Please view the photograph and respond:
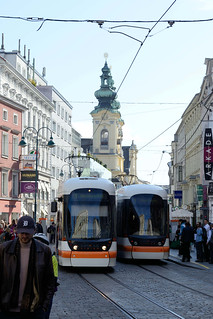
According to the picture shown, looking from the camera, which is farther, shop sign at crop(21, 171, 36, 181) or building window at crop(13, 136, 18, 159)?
building window at crop(13, 136, 18, 159)

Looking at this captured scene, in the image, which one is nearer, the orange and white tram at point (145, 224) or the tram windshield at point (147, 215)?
the orange and white tram at point (145, 224)

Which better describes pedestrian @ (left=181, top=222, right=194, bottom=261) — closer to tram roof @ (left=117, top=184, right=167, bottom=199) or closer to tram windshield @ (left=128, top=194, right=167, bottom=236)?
tram windshield @ (left=128, top=194, right=167, bottom=236)

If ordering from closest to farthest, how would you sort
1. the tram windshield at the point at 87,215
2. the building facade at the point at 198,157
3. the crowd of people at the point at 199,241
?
the tram windshield at the point at 87,215
the crowd of people at the point at 199,241
the building facade at the point at 198,157

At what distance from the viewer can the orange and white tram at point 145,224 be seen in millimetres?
24406

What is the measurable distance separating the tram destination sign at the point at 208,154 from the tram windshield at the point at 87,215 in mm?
22486

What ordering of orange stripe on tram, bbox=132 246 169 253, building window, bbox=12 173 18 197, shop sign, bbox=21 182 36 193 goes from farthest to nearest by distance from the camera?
1. building window, bbox=12 173 18 197
2. shop sign, bbox=21 182 36 193
3. orange stripe on tram, bbox=132 246 169 253

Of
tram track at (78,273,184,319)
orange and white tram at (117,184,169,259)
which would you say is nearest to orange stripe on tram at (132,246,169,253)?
orange and white tram at (117,184,169,259)

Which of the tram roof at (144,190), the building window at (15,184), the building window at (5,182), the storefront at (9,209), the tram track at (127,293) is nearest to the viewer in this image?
the tram track at (127,293)

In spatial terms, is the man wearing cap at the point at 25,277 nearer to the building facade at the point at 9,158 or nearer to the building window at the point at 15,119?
the building facade at the point at 9,158

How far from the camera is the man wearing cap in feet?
20.3

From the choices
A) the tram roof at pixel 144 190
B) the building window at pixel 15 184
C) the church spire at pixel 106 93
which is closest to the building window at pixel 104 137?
the church spire at pixel 106 93

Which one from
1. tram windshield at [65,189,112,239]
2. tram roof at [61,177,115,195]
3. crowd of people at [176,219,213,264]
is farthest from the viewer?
crowd of people at [176,219,213,264]

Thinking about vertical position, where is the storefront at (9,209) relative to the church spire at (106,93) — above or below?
below

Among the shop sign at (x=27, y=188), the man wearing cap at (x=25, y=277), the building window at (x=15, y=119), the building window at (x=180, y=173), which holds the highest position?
the building window at (x=15, y=119)
